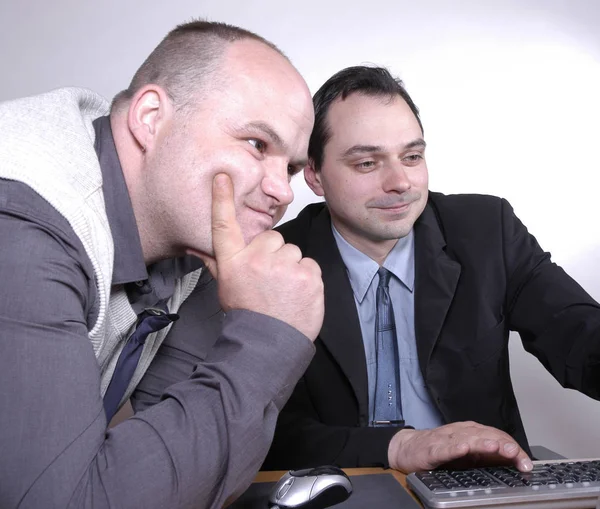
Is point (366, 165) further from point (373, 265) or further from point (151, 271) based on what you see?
point (151, 271)

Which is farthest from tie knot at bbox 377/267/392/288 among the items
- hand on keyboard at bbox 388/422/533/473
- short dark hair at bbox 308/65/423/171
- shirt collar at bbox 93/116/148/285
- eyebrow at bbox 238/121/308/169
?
shirt collar at bbox 93/116/148/285

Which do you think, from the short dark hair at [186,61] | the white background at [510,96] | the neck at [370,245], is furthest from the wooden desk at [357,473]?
the white background at [510,96]

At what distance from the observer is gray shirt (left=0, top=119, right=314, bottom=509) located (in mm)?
682

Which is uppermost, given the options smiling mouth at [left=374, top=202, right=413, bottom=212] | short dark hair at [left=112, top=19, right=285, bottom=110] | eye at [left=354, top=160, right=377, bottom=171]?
short dark hair at [left=112, top=19, right=285, bottom=110]

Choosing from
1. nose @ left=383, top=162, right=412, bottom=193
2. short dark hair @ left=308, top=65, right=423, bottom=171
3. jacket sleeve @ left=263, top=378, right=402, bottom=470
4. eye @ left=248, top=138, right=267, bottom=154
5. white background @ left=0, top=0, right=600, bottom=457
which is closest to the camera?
eye @ left=248, top=138, right=267, bottom=154

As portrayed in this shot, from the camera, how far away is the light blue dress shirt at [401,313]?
165 centimetres

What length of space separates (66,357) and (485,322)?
1.22 meters

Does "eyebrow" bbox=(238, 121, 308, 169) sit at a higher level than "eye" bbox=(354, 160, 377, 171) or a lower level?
higher

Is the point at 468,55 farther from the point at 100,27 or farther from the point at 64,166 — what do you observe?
the point at 64,166

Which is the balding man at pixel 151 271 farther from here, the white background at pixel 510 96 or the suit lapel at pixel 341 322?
the white background at pixel 510 96

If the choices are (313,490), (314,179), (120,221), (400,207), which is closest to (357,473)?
(313,490)

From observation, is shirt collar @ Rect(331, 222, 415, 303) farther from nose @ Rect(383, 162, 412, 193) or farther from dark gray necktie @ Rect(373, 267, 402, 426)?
nose @ Rect(383, 162, 412, 193)

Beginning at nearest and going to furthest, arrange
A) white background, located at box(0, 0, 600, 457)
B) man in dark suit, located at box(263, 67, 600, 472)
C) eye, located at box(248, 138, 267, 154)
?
eye, located at box(248, 138, 267, 154), man in dark suit, located at box(263, 67, 600, 472), white background, located at box(0, 0, 600, 457)

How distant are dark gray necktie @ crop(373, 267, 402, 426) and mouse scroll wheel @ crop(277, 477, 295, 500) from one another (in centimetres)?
73
